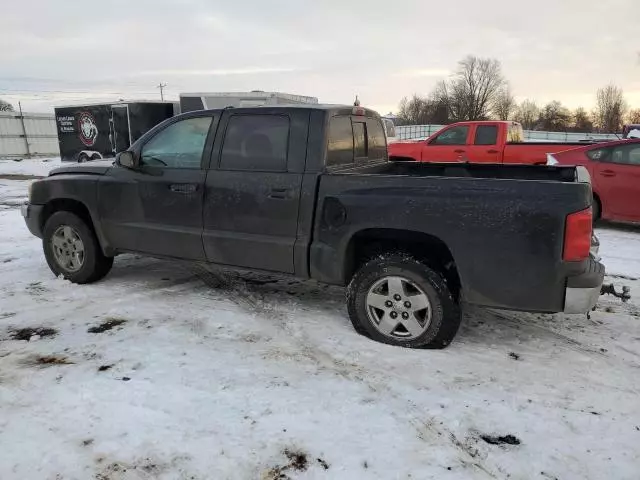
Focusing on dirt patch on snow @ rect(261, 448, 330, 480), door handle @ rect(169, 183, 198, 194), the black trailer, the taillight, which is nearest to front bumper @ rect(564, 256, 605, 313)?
the taillight

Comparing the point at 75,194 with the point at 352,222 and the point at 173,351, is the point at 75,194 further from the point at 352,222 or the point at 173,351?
the point at 352,222

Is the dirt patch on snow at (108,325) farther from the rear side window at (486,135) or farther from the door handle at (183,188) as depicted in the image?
the rear side window at (486,135)

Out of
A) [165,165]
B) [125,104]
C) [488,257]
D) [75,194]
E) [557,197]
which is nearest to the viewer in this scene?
[557,197]

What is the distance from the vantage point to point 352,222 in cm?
379

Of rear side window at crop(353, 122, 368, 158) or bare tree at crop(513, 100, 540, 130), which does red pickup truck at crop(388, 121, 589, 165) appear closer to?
rear side window at crop(353, 122, 368, 158)

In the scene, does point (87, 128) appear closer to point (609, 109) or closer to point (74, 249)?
point (74, 249)

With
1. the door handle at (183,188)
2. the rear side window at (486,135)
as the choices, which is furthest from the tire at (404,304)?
the rear side window at (486,135)

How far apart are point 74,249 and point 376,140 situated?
3294mm


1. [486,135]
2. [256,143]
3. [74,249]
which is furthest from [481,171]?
[486,135]

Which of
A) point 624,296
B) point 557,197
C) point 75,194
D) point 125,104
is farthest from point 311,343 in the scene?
point 125,104

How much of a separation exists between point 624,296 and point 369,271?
1.91m

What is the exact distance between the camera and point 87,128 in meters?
19.9

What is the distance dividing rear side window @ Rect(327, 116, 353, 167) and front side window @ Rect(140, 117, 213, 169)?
1140 millimetres

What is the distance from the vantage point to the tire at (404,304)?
11.8 feet
